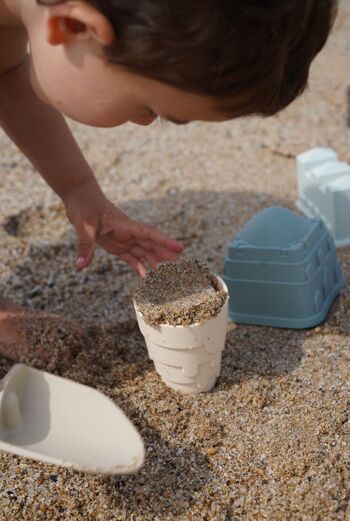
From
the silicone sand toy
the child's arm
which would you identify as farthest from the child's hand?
the silicone sand toy

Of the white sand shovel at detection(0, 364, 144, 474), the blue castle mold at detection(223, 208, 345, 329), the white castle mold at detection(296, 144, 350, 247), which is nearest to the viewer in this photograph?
the white sand shovel at detection(0, 364, 144, 474)

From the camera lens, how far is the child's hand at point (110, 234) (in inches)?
57.9

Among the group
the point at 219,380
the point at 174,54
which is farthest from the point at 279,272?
the point at 174,54

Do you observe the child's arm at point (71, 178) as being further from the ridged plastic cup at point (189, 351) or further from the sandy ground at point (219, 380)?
the ridged plastic cup at point (189, 351)

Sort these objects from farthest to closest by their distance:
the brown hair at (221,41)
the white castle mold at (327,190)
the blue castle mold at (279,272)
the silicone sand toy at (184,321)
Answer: the white castle mold at (327,190)
the blue castle mold at (279,272)
the silicone sand toy at (184,321)
the brown hair at (221,41)

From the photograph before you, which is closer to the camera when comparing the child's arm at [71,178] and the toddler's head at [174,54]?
the toddler's head at [174,54]

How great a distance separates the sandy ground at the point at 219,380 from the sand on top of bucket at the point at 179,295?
182mm

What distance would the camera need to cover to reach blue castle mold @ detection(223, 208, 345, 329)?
144 cm

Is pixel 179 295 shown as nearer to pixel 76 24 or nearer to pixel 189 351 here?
pixel 189 351

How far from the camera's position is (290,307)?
1471mm

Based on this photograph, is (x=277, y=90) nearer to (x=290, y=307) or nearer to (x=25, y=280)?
(x=290, y=307)

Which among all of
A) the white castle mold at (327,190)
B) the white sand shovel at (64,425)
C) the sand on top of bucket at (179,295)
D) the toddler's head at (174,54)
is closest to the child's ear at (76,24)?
the toddler's head at (174,54)

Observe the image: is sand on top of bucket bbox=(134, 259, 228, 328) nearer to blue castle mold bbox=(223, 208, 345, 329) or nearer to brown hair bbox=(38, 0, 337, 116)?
blue castle mold bbox=(223, 208, 345, 329)

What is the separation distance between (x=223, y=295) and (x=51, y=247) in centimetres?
73
